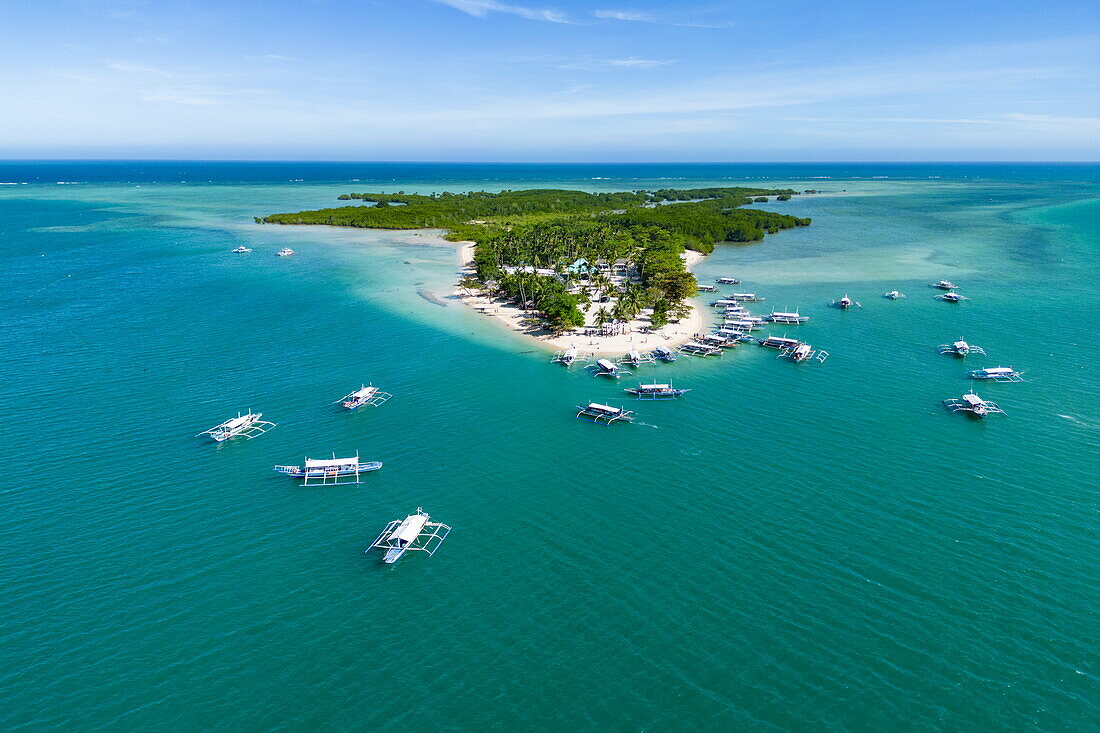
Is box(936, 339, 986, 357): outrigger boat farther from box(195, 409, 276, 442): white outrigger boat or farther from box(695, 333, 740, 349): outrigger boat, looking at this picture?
box(195, 409, 276, 442): white outrigger boat

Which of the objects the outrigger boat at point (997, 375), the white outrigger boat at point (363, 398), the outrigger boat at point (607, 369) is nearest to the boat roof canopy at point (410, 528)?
the white outrigger boat at point (363, 398)

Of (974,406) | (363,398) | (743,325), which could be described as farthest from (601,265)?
(974,406)

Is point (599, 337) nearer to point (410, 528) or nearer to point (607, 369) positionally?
point (607, 369)

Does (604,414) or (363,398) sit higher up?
(363,398)

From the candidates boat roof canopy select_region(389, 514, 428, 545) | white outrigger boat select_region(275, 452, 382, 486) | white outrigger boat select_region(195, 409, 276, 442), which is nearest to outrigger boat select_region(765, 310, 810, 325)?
boat roof canopy select_region(389, 514, 428, 545)

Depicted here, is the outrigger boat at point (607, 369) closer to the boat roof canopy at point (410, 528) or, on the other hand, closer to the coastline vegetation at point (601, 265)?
the coastline vegetation at point (601, 265)

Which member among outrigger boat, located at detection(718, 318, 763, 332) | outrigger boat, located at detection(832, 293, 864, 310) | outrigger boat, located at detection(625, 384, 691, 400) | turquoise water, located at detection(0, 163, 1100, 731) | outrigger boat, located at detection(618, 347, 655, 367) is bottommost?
turquoise water, located at detection(0, 163, 1100, 731)

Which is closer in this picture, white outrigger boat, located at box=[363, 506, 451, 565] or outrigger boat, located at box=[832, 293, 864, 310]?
white outrigger boat, located at box=[363, 506, 451, 565]
